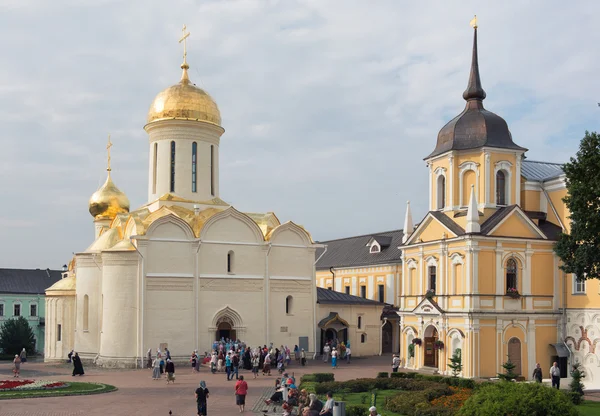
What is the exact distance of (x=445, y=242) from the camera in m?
32.9

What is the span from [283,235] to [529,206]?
13.1m

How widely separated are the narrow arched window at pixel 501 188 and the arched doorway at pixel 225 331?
15138 mm

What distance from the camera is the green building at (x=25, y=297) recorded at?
209 feet

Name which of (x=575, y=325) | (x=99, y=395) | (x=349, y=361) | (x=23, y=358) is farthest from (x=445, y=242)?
(x=23, y=358)

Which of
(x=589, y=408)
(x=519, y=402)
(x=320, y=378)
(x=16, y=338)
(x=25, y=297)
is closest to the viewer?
(x=519, y=402)

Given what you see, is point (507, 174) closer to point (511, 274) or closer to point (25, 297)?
point (511, 274)

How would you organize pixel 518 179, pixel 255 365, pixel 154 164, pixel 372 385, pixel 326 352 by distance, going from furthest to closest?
pixel 154 164 → pixel 326 352 → pixel 518 179 → pixel 255 365 → pixel 372 385

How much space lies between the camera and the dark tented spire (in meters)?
34.6

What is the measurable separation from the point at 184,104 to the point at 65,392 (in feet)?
62.6

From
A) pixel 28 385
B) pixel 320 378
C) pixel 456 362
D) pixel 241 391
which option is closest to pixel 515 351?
pixel 456 362

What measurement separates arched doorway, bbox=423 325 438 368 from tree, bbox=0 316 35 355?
28606 millimetres

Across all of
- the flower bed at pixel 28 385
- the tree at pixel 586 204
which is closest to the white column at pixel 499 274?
the tree at pixel 586 204

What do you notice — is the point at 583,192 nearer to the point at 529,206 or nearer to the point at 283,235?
the point at 529,206

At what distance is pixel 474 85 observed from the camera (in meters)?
34.7
